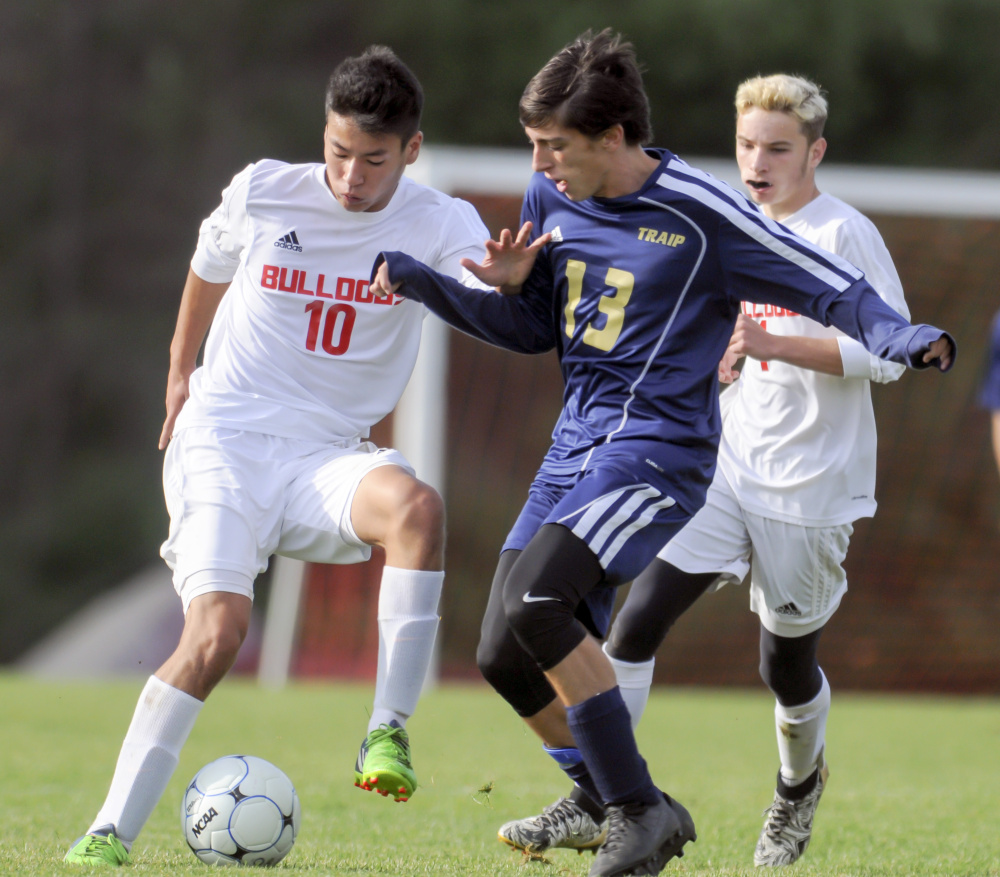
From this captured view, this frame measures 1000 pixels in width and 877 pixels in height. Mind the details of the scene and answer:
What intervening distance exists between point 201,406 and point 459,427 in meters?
7.63

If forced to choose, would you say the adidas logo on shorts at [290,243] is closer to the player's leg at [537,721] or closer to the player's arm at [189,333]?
the player's arm at [189,333]

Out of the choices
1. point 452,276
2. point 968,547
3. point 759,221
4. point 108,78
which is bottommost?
point 968,547

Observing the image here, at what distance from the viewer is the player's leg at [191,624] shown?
3920 millimetres

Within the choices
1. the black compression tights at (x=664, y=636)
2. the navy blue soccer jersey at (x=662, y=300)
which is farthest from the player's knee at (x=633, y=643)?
the navy blue soccer jersey at (x=662, y=300)

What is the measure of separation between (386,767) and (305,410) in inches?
45.4

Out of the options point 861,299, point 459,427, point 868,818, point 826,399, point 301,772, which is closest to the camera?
point 861,299

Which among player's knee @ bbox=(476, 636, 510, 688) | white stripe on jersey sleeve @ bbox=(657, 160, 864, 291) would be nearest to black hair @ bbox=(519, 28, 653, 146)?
white stripe on jersey sleeve @ bbox=(657, 160, 864, 291)

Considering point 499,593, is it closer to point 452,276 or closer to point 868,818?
point 452,276

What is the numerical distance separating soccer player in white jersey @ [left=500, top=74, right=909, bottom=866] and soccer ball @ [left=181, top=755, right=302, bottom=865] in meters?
1.23

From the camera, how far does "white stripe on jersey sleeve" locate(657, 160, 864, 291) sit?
3.89m

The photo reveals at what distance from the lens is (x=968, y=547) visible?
12.5m

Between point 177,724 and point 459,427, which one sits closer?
point 177,724

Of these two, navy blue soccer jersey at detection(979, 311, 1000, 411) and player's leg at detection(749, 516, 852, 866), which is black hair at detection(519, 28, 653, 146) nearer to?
player's leg at detection(749, 516, 852, 866)

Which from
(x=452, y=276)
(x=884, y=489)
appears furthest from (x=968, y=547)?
(x=452, y=276)
